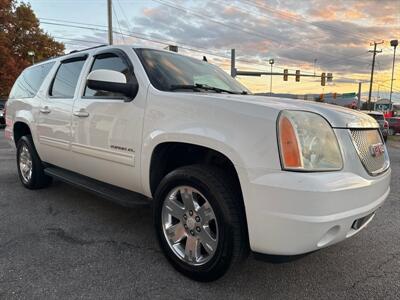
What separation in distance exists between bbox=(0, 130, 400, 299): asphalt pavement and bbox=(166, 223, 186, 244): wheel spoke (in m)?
0.25

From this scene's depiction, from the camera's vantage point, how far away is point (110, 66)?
362 cm

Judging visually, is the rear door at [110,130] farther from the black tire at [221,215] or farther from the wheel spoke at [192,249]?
the wheel spoke at [192,249]

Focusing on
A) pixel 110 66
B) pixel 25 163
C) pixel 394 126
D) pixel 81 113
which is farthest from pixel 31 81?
pixel 394 126

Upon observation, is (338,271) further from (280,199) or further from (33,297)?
(33,297)

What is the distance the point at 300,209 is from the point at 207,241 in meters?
0.80

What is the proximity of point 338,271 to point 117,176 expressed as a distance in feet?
7.06

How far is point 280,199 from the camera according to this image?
7.00 feet

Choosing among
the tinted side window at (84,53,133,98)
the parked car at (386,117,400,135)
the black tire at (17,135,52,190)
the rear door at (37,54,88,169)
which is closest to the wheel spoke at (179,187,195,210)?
the tinted side window at (84,53,133,98)

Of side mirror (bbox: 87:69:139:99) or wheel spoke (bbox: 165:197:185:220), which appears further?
side mirror (bbox: 87:69:139:99)

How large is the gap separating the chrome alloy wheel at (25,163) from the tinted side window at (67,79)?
121 cm

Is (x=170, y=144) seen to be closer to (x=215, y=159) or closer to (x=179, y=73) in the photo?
(x=215, y=159)

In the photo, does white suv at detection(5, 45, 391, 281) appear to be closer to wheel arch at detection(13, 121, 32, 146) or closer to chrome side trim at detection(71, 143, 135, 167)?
chrome side trim at detection(71, 143, 135, 167)

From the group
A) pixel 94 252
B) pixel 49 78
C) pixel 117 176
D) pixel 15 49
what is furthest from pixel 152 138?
pixel 15 49

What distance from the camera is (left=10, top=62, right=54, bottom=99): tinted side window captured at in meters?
4.90
